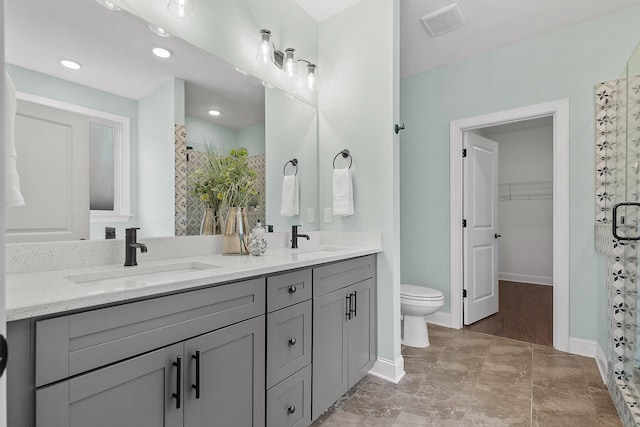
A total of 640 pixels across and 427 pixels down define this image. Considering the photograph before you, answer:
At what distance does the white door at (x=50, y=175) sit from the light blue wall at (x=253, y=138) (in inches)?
32.5

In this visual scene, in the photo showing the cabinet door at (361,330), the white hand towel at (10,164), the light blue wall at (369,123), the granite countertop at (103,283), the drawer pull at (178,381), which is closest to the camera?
the granite countertop at (103,283)

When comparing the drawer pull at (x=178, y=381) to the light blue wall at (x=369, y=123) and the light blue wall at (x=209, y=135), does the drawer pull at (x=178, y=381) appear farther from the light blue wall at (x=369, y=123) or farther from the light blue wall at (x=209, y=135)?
the light blue wall at (x=369, y=123)

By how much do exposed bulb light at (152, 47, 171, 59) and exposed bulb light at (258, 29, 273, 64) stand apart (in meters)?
0.65

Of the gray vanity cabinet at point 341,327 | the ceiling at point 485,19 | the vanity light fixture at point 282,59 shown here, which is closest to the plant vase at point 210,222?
the gray vanity cabinet at point 341,327

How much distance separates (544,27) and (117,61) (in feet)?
10.2

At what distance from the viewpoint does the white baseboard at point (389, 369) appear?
2.13 meters

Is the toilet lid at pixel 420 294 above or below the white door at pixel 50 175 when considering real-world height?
below

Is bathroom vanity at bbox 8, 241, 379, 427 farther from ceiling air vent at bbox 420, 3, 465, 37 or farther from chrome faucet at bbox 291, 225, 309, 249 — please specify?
ceiling air vent at bbox 420, 3, 465, 37

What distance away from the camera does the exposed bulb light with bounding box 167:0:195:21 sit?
5.29 feet

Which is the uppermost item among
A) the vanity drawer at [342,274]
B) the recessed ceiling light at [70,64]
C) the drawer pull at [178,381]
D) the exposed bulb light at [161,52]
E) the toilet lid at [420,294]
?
the exposed bulb light at [161,52]

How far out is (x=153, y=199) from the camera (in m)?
1.57

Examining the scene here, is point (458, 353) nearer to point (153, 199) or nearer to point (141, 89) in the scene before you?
point (153, 199)

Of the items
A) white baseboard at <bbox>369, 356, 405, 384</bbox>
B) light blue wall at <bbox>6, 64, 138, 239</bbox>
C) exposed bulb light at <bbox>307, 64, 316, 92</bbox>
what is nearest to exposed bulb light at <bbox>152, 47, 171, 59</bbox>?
light blue wall at <bbox>6, 64, 138, 239</bbox>

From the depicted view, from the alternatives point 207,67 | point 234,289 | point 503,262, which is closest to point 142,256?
point 234,289
